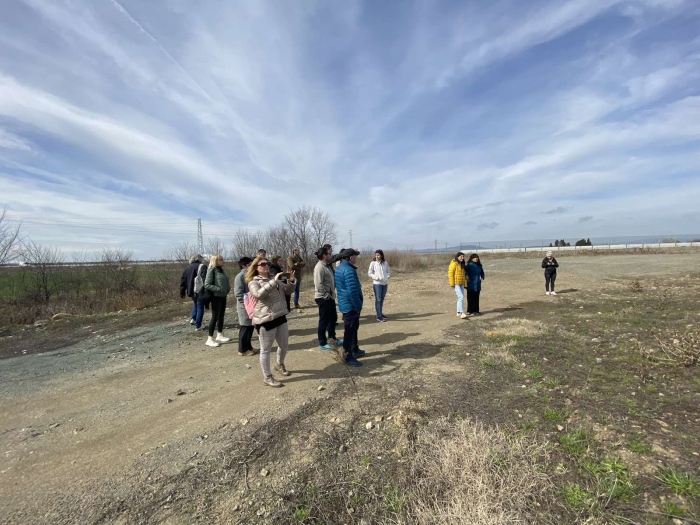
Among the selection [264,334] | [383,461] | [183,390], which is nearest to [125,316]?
[183,390]

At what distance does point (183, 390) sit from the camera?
16.5 ft

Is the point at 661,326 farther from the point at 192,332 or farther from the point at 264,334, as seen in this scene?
the point at 192,332

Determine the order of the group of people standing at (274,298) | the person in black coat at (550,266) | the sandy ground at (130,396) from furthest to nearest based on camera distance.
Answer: the person in black coat at (550,266)
the group of people standing at (274,298)
the sandy ground at (130,396)

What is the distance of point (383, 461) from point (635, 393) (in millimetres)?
3489

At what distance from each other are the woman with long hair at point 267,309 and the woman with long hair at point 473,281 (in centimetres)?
598

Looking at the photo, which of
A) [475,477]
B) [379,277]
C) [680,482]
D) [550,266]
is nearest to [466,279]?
[379,277]

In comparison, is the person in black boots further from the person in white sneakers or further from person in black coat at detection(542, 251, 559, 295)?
person in black coat at detection(542, 251, 559, 295)

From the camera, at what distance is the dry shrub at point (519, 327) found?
711cm

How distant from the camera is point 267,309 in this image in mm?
4688

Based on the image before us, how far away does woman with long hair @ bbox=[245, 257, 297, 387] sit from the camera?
466 centimetres

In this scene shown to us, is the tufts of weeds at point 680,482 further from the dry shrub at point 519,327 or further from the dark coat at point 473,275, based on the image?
the dark coat at point 473,275

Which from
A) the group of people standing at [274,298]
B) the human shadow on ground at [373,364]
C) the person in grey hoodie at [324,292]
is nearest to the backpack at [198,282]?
the group of people standing at [274,298]

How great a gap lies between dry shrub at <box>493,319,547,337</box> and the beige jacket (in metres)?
5.06

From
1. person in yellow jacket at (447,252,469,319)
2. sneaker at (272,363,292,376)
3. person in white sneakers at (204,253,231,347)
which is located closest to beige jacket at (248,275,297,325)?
sneaker at (272,363,292,376)
